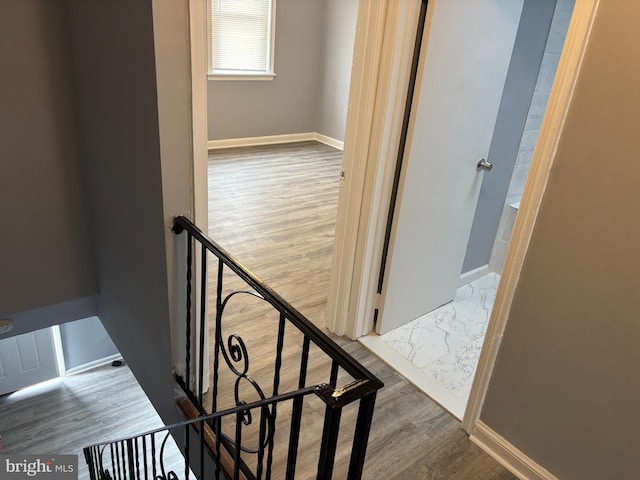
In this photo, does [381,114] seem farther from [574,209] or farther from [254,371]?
[254,371]

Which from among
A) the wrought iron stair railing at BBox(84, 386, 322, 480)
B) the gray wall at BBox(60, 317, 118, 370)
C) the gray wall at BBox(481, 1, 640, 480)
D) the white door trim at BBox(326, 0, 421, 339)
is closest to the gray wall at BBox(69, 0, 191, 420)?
the wrought iron stair railing at BBox(84, 386, 322, 480)

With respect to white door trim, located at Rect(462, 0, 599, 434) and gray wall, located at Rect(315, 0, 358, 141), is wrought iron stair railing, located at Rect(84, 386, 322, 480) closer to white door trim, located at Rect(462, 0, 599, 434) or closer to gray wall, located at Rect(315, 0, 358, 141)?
white door trim, located at Rect(462, 0, 599, 434)

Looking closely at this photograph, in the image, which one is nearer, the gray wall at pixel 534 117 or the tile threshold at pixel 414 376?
the tile threshold at pixel 414 376

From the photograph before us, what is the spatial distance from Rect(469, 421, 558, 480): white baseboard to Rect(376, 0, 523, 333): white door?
0.81 m

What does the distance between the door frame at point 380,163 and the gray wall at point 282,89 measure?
421 centimetres

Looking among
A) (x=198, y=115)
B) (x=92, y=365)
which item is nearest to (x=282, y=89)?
A: (x=92, y=365)

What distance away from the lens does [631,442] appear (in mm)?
1563

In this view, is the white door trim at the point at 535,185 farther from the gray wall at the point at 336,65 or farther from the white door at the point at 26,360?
the white door at the point at 26,360

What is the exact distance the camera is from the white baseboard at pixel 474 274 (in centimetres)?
336

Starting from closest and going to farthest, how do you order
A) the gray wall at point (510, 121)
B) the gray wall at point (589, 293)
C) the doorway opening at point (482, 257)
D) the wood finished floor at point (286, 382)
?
the gray wall at point (589, 293) → the wood finished floor at point (286, 382) → the doorway opening at point (482, 257) → the gray wall at point (510, 121)

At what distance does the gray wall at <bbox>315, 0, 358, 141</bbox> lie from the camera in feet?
19.9

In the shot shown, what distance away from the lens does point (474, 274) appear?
11.3 ft

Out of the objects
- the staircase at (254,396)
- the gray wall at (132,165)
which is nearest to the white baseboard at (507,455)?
the staircase at (254,396)

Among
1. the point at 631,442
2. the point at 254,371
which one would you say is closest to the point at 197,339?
the point at 254,371
